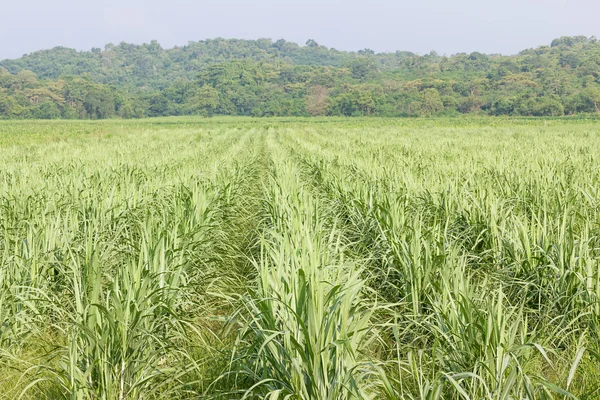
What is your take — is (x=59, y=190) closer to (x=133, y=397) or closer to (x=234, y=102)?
(x=133, y=397)

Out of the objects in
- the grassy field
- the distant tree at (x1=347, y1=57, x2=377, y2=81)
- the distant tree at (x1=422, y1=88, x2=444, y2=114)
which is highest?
the distant tree at (x1=347, y1=57, x2=377, y2=81)

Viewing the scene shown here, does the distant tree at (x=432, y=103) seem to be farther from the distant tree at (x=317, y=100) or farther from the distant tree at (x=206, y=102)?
the distant tree at (x=206, y=102)

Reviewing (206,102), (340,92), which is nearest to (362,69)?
(340,92)

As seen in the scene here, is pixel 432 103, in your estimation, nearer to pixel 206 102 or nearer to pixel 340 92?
pixel 340 92

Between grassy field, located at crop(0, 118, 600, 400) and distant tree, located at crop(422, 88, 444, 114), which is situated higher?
distant tree, located at crop(422, 88, 444, 114)

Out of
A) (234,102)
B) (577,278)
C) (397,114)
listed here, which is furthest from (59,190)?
(234,102)

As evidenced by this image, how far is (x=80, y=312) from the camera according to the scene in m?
2.78

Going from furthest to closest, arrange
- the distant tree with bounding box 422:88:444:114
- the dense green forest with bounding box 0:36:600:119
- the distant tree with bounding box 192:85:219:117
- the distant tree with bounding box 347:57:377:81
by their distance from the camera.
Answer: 1. the distant tree with bounding box 347:57:377:81
2. the distant tree with bounding box 192:85:219:117
3. the distant tree with bounding box 422:88:444:114
4. the dense green forest with bounding box 0:36:600:119

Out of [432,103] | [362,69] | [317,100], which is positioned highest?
[362,69]

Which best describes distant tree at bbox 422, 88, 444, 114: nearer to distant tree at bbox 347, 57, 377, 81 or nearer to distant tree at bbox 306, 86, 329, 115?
distant tree at bbox 306, 86, 329, 115

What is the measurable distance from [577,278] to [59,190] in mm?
5730

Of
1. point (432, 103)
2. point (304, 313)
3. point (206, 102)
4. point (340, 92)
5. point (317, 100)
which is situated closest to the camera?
point (304, 313)

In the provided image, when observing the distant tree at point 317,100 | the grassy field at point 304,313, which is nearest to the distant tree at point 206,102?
the distant tree at point 317,100

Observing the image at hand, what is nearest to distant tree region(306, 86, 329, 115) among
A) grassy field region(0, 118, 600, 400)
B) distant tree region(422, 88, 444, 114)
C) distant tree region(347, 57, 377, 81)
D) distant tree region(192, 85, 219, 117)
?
distant tree region(422, 88, 444, 114)
